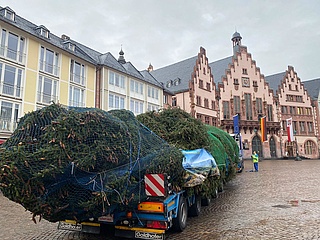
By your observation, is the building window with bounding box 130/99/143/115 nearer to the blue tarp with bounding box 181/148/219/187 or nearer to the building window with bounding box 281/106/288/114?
the blue tarp with bounding box 181/148/219/187

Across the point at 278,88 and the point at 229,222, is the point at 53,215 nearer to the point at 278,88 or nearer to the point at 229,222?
the point at 229,222

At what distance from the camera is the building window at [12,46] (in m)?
21.0

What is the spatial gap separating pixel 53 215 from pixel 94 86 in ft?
84.0

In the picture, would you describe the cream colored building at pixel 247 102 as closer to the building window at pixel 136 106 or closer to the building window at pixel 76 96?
the building window at pixel 136 106

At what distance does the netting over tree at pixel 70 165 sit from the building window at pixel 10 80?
62.4ft

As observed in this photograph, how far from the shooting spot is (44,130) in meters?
4.38

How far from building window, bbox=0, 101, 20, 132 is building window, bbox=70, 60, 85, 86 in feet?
21.9

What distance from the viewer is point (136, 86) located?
33750 mm

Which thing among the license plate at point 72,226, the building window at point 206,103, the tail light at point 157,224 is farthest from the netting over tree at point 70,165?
the building window at point 206,103

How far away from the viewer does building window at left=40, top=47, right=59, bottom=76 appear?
24.1m

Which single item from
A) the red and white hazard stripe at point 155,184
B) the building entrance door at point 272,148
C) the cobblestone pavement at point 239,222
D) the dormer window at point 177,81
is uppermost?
the dormer window at point 177,81

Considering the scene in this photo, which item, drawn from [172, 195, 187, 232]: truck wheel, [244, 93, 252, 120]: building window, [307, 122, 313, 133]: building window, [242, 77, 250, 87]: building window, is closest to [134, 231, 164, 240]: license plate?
[172, 195, 187, 232]: truck wheel

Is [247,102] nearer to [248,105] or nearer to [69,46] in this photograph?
[248,105]

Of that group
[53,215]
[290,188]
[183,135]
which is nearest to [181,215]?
[183,135]
